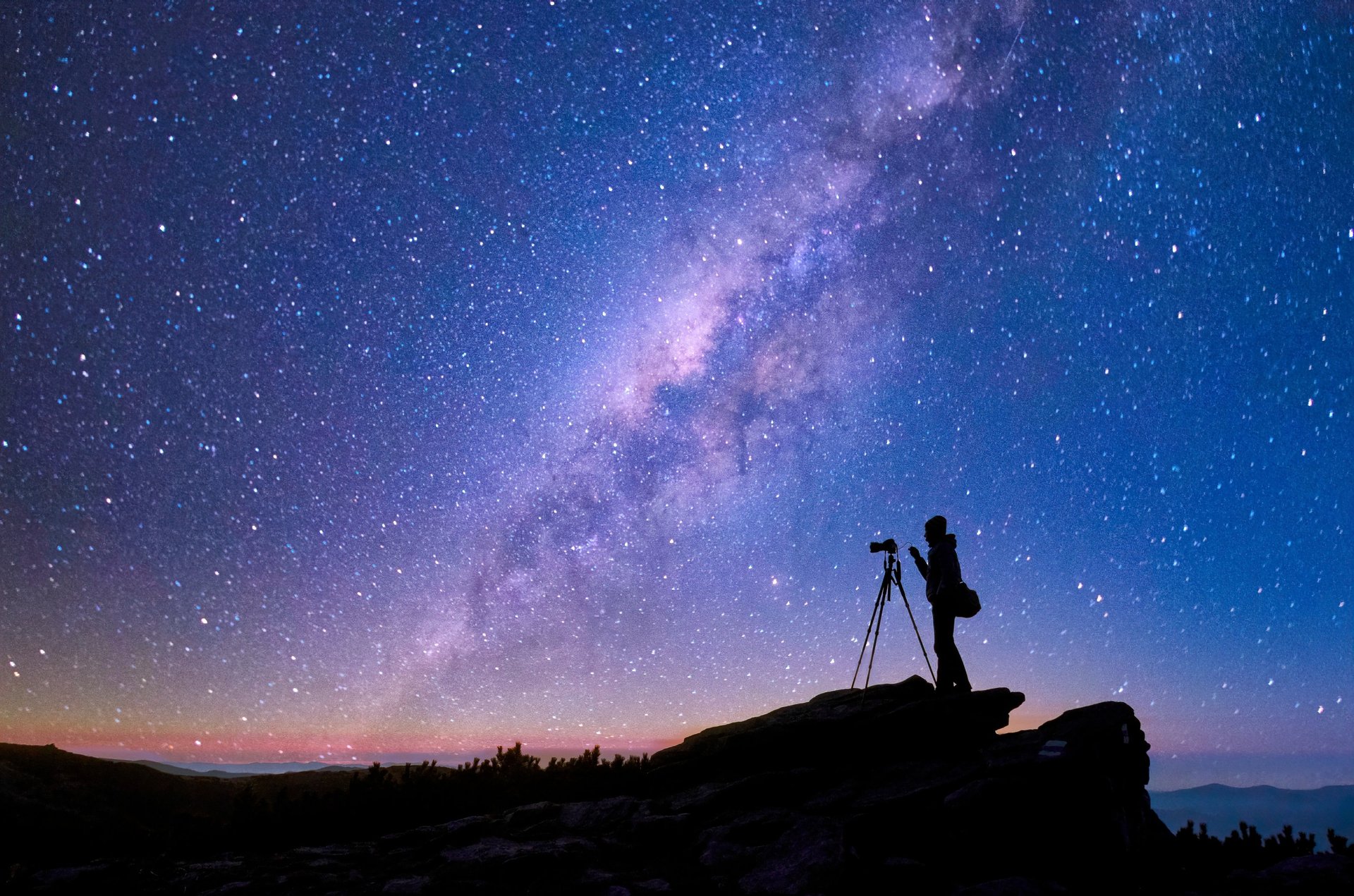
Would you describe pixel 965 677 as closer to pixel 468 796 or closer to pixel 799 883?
pixel 799 883

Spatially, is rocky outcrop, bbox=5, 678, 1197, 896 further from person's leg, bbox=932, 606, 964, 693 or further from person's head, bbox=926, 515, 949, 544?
person's head, bbox=926, 515, 949, 544

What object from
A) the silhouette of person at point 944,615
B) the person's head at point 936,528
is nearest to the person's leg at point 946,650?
the silhouette of person at point 944,615

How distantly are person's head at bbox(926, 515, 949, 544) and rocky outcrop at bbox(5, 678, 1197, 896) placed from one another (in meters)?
2.42

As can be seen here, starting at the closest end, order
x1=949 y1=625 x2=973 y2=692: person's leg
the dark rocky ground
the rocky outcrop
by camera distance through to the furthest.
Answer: the dark rocky ground < the rocky outcrop < x1=949 y1=625 x2=973 y2=692: person's leg

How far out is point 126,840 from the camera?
29.9ft

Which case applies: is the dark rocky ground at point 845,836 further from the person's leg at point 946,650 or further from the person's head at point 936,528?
the person's head at point 936,528

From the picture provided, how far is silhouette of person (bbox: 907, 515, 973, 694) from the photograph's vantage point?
384 inches

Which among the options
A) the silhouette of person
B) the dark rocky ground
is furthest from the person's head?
the dark rocky ground

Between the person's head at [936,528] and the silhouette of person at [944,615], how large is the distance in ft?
0.45

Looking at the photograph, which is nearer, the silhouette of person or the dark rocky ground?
the dark rocky ground

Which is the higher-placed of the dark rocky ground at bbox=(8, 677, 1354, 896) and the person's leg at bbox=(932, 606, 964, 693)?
the person's leg at bbox=(932, 606, 964, 693)

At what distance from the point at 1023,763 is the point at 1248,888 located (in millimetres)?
1873

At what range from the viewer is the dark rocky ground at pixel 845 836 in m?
5.89

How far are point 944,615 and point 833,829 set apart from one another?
4.30 m
